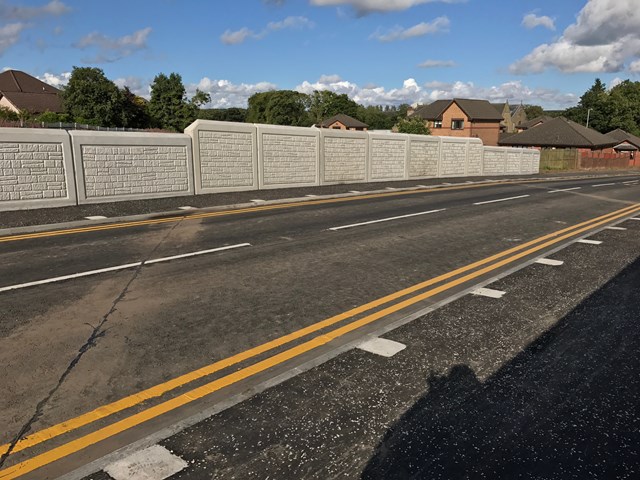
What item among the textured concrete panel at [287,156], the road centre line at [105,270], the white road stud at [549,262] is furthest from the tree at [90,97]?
the white road stud at [549,262]

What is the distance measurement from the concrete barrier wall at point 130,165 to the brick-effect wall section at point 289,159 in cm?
365

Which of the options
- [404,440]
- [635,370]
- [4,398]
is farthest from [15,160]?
[635,370]

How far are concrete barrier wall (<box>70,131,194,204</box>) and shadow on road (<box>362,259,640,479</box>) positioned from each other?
13.6m

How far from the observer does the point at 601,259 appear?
923cm

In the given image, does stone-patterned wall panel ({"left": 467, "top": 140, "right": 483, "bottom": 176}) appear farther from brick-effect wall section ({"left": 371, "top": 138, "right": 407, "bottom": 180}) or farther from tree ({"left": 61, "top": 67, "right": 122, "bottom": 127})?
tree ({"left": 61, "top": 67, "right": 122, "bottom": 127})

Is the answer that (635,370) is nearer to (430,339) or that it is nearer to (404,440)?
(430,339)

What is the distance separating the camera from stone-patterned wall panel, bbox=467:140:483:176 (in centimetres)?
3319

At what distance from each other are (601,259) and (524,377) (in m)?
5.86

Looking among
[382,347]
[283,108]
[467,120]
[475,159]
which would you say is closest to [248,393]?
[382,347]

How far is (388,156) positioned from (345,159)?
3.44m

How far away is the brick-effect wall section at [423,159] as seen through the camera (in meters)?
28.1

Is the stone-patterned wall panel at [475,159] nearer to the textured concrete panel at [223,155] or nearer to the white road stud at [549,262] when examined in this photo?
the textured concrete panel at [223,155]

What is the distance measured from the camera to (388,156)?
2619 centimetres

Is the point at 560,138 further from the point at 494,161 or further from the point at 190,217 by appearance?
the point at 190,217
